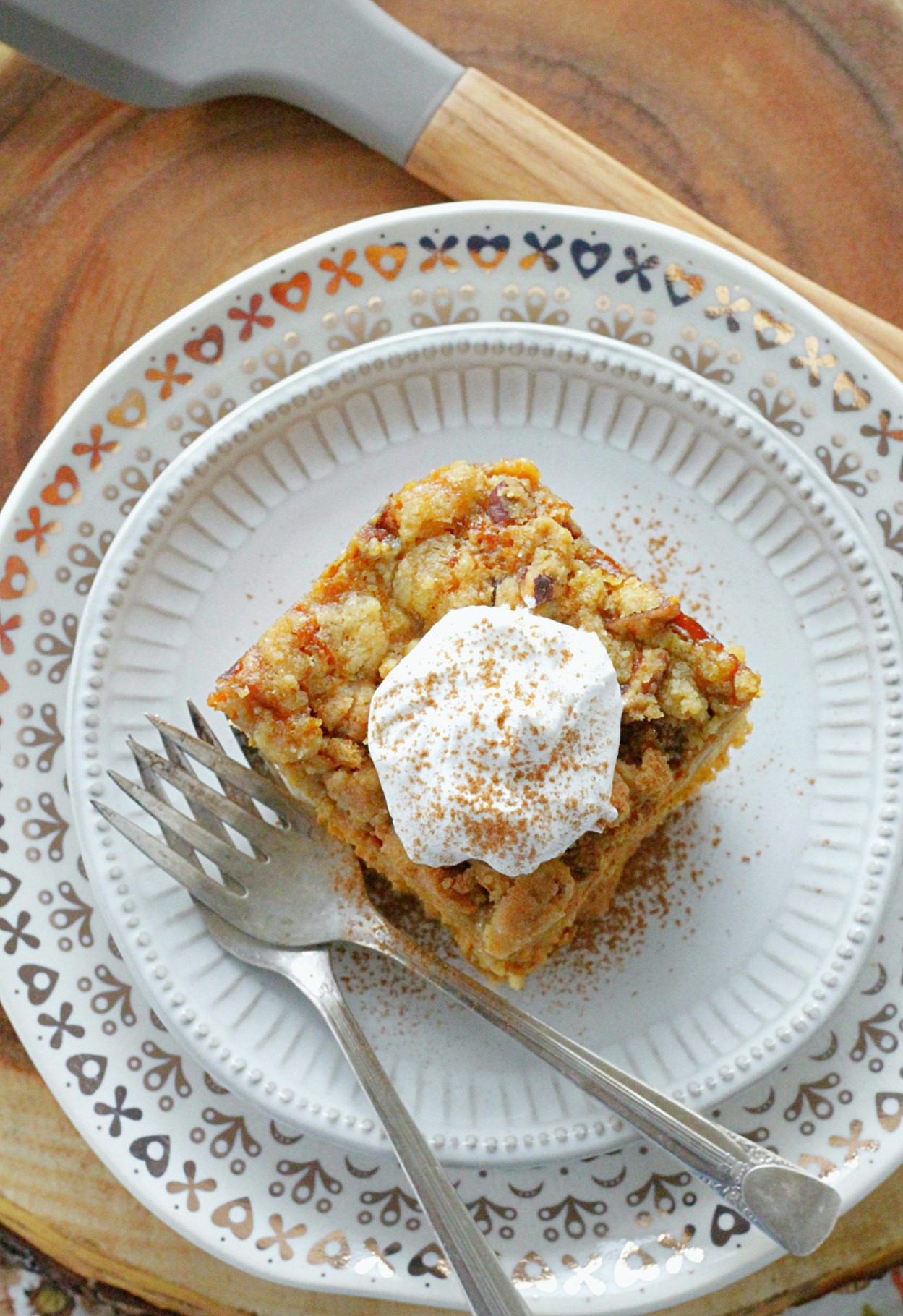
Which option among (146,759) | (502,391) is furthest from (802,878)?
(146,759)

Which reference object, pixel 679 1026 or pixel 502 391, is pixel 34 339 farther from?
pixel 679 1026

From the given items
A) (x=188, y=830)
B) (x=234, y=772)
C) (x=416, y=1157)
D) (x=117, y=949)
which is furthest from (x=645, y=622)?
(x=117, y=949)

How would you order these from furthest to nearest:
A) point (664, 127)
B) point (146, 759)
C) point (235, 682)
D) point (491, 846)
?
1. point (664, 127)
2. point (146, 759)
3. point (235, 682)
4. point (491, 846)

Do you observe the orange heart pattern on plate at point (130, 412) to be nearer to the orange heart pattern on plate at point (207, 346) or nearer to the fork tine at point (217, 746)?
the orange heart pattern on plate at point (207, 346)

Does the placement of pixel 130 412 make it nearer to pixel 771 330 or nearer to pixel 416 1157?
pixel 771 330

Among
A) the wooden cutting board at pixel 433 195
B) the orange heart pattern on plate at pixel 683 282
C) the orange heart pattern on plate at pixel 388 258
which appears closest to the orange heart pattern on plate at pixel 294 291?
the orange heart pattern on plate at pixel 388 258

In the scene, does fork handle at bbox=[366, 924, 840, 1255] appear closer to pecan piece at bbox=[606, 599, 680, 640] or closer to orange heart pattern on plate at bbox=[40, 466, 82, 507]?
pecan piece at bbox=[606, 599, 680, 640]
